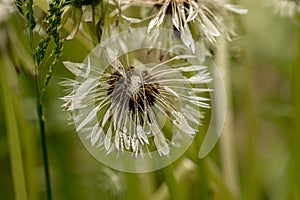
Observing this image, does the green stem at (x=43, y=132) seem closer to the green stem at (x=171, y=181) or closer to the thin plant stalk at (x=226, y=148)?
the green stem at (x=171, y=181)

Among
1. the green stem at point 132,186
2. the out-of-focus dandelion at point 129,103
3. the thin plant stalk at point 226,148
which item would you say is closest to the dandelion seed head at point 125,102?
the out-of-focus dandelion at point 129,103

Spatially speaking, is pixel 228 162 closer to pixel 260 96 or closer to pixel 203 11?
pixel 203 11

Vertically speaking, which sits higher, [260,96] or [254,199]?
[260,96]

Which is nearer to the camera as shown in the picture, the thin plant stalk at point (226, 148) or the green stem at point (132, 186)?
the green stem at point (132, 186)

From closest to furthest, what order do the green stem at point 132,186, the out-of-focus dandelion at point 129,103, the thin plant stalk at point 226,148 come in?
the out-of-focus dandelion at point 129,103 < the green stem at point 132,186 < the thin plant stalk at point 226,148

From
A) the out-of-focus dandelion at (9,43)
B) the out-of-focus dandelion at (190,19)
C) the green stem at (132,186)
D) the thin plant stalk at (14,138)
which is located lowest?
the green stem at (132,186)

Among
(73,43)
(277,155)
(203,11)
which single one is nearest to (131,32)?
(203,11)
